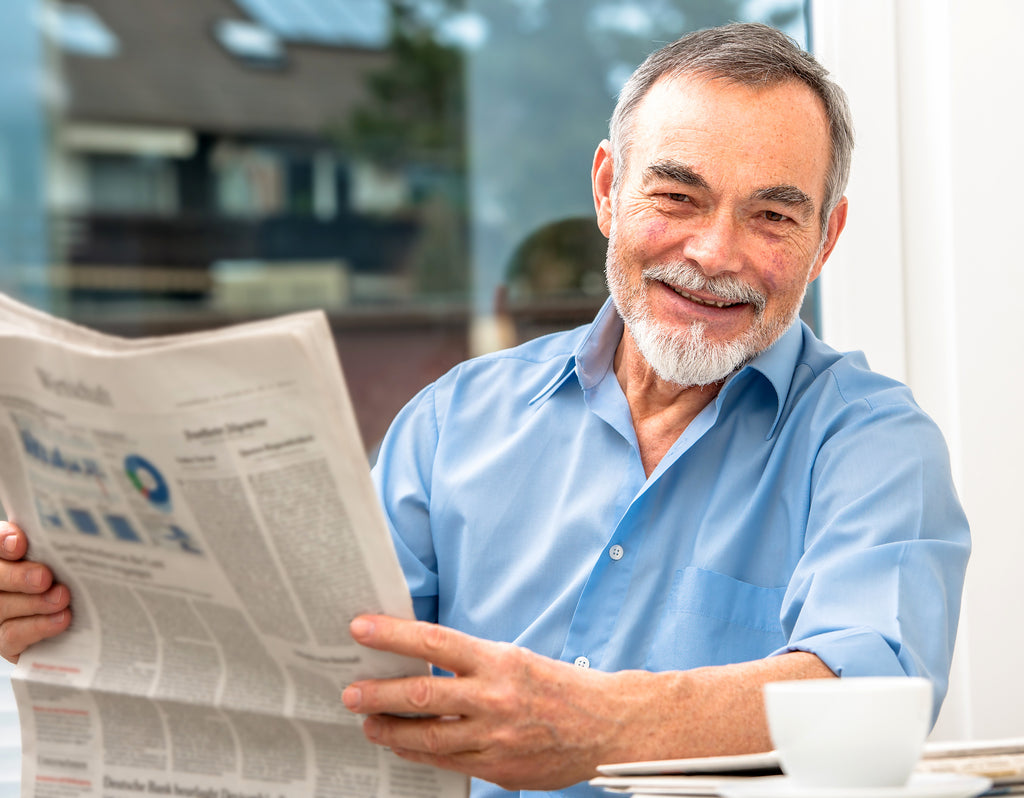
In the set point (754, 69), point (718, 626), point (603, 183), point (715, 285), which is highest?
point (754, 69)

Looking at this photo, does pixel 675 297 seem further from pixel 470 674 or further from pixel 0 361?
pixel 0 361

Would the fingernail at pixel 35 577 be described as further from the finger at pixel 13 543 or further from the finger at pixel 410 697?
the finger at pixel 410 697

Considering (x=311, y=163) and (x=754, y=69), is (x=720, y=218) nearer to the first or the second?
(x=754, y=69)

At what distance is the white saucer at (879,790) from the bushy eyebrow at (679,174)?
→ 74 cm

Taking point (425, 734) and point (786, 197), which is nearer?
point (425, 734)

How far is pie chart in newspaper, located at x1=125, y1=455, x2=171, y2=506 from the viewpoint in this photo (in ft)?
2.47

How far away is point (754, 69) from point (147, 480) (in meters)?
0.82

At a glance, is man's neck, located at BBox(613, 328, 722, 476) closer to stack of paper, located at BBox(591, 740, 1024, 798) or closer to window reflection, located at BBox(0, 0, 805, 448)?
window reflection, located at BBox(0, 0, 805, 448)

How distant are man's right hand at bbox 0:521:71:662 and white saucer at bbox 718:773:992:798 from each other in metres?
0.58

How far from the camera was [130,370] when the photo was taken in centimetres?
72

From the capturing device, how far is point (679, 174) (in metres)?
1.19

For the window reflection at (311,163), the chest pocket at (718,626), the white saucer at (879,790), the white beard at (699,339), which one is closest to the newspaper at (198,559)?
the white saucer at (879,790)

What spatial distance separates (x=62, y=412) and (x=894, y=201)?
1185mm

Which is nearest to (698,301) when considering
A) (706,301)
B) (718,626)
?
(706,301)
